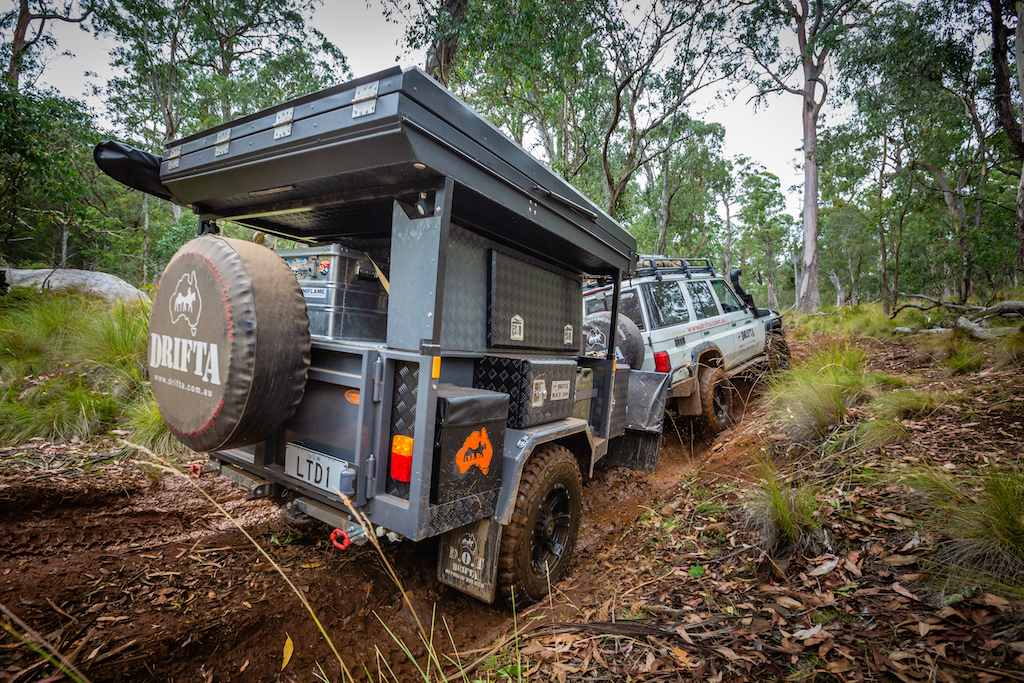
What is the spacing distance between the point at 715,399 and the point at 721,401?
259mm

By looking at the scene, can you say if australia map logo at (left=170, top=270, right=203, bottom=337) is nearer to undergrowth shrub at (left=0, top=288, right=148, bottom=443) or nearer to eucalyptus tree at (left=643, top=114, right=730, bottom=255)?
undergrowth shrub at (left=0, top=288, right=148, bottom=443)

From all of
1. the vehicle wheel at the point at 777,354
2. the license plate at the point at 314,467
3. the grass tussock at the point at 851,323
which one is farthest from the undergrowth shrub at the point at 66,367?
the grass tussock at the point at 851,323

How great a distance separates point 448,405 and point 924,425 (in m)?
3.79

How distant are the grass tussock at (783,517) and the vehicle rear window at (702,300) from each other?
338cm

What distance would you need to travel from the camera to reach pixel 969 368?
4793 millimetres

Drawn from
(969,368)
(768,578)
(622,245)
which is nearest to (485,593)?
(768,578)

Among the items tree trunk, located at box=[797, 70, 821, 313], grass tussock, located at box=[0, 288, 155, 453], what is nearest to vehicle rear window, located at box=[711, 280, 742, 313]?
grass tussock, located at box=[0, 288, 155, 453]

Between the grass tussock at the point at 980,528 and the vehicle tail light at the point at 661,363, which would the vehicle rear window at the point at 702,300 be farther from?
the grass tussock at the point at 980,528

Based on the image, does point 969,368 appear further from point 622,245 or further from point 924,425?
point 622,245

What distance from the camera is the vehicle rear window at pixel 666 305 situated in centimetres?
528

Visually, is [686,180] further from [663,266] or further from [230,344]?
[230,344]

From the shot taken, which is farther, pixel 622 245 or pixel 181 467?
pixel 181 467

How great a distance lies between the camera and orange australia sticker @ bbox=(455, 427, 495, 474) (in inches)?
82.8

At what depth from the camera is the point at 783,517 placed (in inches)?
101
